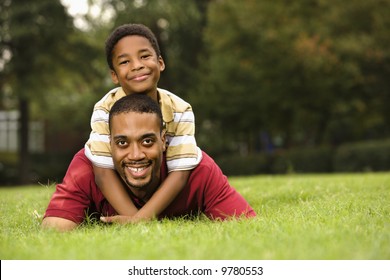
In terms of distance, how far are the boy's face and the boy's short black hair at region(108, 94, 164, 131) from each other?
0.49 ft

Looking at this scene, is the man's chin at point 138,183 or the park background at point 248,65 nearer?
the man's chin at point 138,183

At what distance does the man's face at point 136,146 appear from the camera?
4281 millimetres

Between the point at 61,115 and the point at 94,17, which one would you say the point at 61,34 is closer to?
the point at 94,17

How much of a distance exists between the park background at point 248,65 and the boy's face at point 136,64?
13179mm

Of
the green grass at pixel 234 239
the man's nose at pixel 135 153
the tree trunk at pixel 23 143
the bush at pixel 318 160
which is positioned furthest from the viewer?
the tree trunk at pixel 23 143

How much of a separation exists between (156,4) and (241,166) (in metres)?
7.00

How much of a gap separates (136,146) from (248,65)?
15.5m

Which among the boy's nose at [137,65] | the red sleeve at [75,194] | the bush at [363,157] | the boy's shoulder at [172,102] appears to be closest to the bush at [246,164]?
the bush at [363,157]

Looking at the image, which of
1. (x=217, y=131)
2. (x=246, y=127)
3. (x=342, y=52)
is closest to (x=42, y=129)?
(x=217, y=131)

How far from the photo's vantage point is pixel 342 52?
1727 cm

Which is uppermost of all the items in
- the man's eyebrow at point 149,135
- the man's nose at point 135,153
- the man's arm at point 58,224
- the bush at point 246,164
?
the man's eyebrow at point 149,135

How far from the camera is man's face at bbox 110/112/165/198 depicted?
428 cm

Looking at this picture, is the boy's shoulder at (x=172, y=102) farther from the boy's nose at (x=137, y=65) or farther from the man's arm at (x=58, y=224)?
the man's arm at (x=58, y=224)

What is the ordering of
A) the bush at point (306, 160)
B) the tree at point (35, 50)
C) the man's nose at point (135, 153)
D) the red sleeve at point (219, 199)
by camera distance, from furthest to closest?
the bush at point (306, 160)
the tree at point (35, 50)
the red sleeve at point (219, 199)
the man's nose at point (135, 153)
